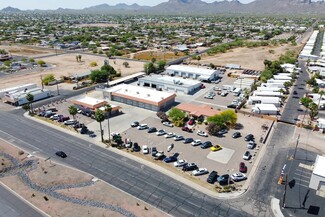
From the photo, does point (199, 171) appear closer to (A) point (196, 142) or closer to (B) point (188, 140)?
(A) point (196, 142)

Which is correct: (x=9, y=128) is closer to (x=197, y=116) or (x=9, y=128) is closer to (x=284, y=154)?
(x=197, y=116)

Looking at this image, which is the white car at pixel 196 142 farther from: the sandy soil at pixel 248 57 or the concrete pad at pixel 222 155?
the sandy soil at pixel 248 57

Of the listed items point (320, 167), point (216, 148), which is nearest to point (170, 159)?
point (216, 148)

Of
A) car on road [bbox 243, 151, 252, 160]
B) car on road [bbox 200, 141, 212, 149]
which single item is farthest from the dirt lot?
car on road [bbox 243, 151, 252, 160]

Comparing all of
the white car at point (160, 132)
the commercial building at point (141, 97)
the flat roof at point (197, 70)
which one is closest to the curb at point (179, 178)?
the white car at point (160, 132)

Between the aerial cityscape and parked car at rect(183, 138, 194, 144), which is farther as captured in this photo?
parked car at rect(183, 138, 194, 144)

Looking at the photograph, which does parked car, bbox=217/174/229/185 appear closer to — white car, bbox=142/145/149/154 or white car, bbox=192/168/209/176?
white car, bbox=192/168/209/176
